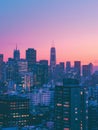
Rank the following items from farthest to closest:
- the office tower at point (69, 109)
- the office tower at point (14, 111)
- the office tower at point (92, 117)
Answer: the office tower at point (14, 111) → the office tower at point (92, 117) → the office tower at point (69, 109)

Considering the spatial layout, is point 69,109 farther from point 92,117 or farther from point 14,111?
point 14,111

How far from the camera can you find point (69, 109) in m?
46.7

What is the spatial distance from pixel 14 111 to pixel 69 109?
557 inches

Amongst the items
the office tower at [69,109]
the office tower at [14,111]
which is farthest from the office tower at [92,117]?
the office tower at [14,111]

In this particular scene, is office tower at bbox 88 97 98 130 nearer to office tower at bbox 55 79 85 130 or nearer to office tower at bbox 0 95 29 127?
office tower at bbox 55 79 85 130

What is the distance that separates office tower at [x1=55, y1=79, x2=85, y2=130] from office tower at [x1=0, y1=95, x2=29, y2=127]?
11.1m

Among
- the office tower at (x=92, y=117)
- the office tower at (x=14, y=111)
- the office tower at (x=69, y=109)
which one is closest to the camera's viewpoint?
the office tower at (x=69, y=109)

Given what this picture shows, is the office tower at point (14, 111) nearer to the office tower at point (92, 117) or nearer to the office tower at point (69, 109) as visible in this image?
the office tower at point (92, 117)

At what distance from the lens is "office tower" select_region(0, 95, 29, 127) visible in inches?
2276

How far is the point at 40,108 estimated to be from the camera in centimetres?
6844

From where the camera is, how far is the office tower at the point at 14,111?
57.8 meters

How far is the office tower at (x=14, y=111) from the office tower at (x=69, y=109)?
11.1m

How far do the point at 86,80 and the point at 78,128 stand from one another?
181 ft

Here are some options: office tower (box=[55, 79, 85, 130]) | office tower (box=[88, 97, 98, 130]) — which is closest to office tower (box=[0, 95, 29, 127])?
office tower (box=[88, 97, 98, 130])
